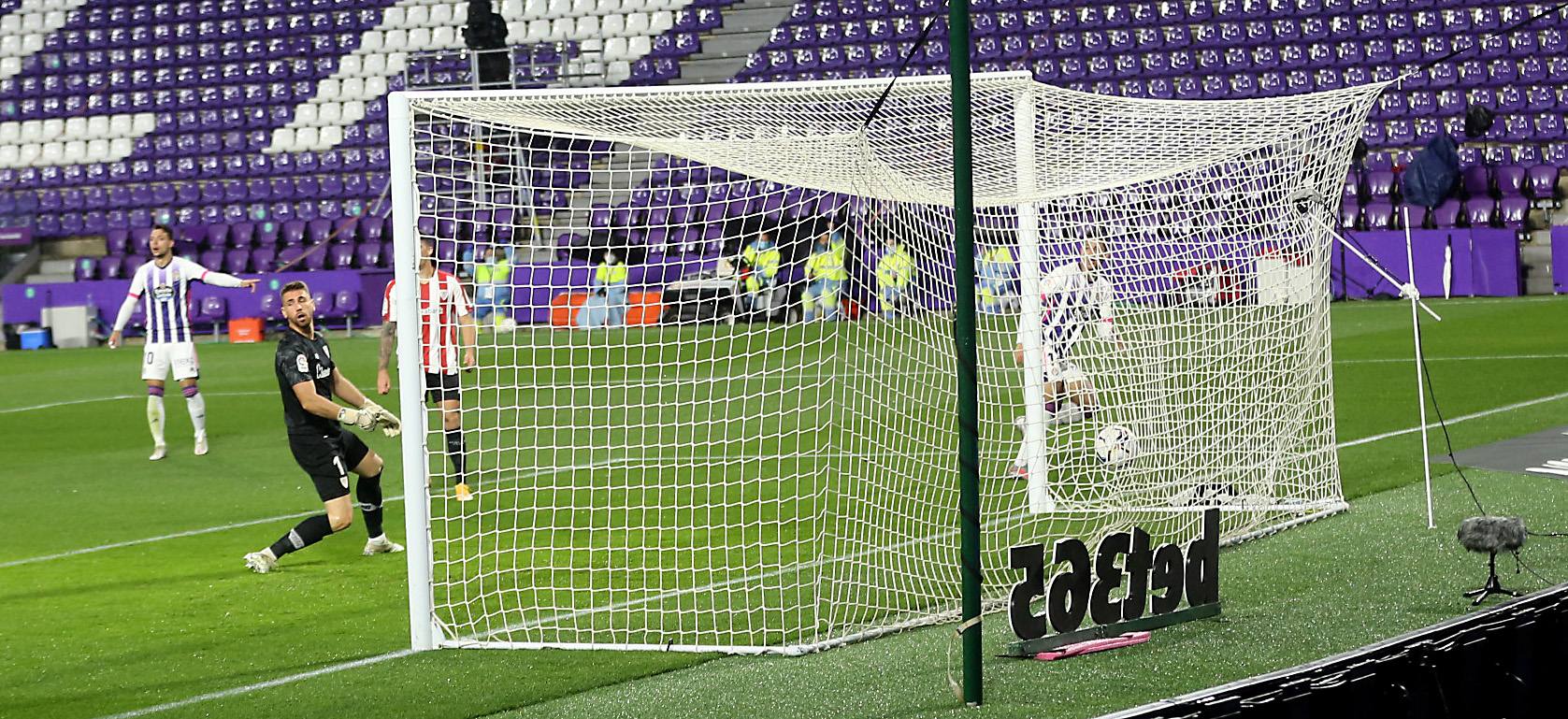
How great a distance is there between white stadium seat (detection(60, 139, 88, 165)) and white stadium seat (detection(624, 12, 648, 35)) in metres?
10.4

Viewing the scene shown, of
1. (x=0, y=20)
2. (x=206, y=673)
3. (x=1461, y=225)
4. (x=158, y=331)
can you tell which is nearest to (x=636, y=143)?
(x=206, y=673)

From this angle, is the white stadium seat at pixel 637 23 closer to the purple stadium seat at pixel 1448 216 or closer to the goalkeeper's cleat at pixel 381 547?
the purple stadium seat at pixel 1448 216

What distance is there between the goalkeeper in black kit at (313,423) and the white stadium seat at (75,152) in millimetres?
26244

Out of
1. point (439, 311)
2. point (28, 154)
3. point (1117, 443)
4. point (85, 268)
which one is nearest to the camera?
point (439, 311)

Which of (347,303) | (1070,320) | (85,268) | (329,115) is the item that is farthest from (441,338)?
(329,115)

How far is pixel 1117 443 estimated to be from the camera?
349 inches

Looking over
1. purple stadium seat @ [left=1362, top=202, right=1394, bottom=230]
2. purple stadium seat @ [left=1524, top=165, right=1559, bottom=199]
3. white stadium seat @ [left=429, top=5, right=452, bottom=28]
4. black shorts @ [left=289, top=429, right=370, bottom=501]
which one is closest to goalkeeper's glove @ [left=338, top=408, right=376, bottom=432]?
black shorts @ [left=289, top=429, right=370, bottom=501]

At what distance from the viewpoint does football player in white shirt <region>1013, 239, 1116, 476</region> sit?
8.66m

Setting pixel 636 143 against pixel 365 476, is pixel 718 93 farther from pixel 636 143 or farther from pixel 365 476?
pixel 365 476

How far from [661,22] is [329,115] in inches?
247

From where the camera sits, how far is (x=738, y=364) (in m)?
15.6

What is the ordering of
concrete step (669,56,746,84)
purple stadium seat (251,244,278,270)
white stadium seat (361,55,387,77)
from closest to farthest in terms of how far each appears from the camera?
purple stadium seat (251,244,278,270) → concrete step (669,56,746,84) → white stadium seat (361,55,387,77)

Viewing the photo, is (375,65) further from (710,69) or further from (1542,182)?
(1542,182)

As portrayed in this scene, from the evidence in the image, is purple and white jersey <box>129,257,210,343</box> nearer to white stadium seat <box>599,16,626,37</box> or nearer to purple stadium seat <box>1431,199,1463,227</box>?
purple stadium seat <box>1431,199,1463,227</box>
